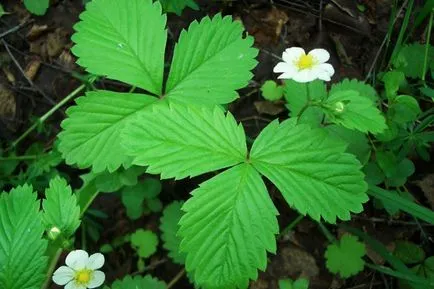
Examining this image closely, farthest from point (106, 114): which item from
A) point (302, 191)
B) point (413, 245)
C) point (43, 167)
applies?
point (413, 245)

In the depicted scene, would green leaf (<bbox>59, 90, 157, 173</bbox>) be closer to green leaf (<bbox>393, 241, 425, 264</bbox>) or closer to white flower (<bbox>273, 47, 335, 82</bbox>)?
white flower (<bbox>273, 47, 335, 82</bbox>)

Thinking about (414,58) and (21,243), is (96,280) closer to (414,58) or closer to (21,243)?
(21,243)

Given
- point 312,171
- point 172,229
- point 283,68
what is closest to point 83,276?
point 172,229

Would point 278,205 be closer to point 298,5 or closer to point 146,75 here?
point 146,75

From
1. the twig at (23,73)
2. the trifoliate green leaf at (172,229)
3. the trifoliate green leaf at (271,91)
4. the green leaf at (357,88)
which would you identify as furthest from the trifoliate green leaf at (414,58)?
the twig at (23,73)

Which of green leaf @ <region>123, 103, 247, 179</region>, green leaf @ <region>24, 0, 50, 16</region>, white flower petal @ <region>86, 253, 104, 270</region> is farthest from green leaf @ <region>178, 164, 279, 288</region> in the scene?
green leaf @ <region>24, 0, 50, 16</region>

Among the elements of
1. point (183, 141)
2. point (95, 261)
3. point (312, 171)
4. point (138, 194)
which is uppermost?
point (183, 141)
